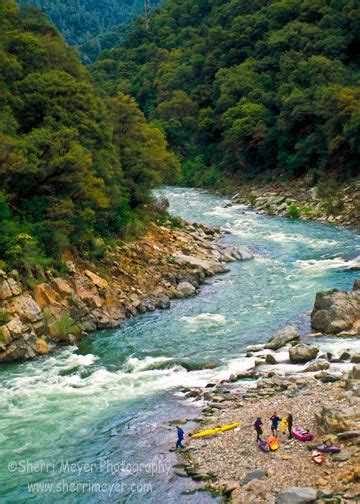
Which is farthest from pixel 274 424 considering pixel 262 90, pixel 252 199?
pixel 262 90

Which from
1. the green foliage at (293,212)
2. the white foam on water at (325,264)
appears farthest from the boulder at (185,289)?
the green foliage at (293,212)

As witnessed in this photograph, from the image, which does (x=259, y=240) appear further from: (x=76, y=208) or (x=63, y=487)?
(x=63, y=487)

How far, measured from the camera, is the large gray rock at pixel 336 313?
888 inches

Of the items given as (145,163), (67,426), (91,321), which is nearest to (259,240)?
(145,163)

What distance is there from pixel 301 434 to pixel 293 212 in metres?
35.7

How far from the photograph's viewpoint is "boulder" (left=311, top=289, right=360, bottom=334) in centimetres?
Result: 2259

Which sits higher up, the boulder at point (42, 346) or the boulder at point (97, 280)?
the boulder at point (97, 280)

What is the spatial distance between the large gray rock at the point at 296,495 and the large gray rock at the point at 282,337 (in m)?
9.52

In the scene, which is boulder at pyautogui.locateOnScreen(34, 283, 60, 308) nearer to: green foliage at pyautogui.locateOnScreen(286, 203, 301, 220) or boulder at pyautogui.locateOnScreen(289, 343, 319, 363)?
boulder at pyautogui.locateOnScreen(289, 343, 319, 363)

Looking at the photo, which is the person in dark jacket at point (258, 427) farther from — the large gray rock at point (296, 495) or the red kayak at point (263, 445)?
the large gray rock at point (296, 495)

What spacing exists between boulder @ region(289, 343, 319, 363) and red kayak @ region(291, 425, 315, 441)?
508cm

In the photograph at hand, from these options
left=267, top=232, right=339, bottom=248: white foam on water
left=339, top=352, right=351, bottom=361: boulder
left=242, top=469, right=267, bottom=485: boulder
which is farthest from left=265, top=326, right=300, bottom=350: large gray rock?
left=267, top=232, right=339, bottom=248: white foam on water

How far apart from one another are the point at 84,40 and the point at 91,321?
589 ft

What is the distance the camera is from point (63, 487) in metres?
13.5
